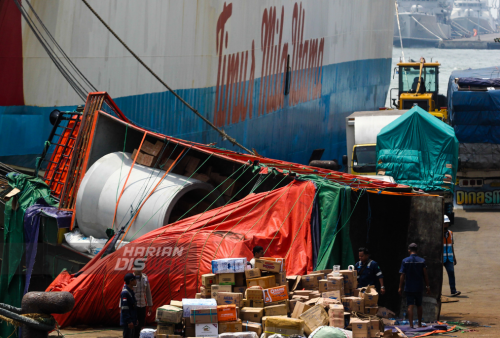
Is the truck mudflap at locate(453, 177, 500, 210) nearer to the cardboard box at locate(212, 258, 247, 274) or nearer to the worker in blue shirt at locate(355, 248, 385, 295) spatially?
the worker in blue shirt at locate(355, 248, 385, 295)

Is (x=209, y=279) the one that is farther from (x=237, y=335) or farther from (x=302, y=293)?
(x=302, y=293)

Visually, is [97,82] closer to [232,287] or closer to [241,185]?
[241,185]

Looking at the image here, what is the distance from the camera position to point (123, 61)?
16.6 m

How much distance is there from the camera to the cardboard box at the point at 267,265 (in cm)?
838

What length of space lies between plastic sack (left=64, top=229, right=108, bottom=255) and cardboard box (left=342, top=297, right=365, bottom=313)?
524 cm

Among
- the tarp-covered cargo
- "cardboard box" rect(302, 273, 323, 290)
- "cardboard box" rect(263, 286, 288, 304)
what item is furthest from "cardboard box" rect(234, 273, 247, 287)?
the tarp-covered cargo

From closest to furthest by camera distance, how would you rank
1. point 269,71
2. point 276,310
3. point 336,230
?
point 276,310, point 336,230, point 269,71

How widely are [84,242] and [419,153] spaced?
10264 mm

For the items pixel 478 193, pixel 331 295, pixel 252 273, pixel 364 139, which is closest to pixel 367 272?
pixel 331 295

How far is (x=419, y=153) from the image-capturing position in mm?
18250

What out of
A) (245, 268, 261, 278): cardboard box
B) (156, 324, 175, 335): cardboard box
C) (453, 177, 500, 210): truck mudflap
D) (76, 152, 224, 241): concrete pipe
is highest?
(453, 177, 500, 210): truck mudflap

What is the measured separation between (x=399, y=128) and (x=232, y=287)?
37.9 feet

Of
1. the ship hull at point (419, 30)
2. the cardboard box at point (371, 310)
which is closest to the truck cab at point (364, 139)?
the cardboard box at point (371, 310)

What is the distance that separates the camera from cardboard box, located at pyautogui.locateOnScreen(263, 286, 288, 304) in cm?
805
